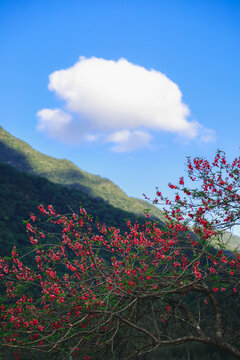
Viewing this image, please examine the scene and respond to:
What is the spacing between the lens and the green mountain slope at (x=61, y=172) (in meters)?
94.4

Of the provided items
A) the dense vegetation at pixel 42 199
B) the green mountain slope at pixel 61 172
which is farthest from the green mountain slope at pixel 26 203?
the green mountain slope at pixel 61 172

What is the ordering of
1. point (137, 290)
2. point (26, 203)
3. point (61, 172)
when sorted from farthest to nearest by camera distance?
point (61, 172) < point (26, 203) < point (137, 290)

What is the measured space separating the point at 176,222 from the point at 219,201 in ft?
3.27

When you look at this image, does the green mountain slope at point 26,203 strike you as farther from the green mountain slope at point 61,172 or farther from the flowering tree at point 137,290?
the green mountain slope at point 61,172

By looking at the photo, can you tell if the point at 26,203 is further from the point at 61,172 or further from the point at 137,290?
the point at 61,172

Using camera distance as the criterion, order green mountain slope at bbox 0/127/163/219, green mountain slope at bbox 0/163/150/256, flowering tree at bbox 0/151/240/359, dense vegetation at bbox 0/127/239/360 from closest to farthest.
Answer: flowering tree at bbox 0/151/240/359 → dense vegetation at bbox 0/127/239/360 → green mountain slope at bbox 0/163/150/256 → green mountain slope at bbox 0/127/163/219

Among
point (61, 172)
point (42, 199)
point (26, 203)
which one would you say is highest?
point (61, 172)

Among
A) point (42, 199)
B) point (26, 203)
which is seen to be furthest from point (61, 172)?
point (26, 203)

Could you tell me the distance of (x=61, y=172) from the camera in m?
103

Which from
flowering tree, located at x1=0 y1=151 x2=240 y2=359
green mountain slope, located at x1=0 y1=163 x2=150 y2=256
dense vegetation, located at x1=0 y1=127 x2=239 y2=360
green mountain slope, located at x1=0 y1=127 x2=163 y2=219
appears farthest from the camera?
green mountain slope, located at x1=0 y1=127 x2=163 y2=219

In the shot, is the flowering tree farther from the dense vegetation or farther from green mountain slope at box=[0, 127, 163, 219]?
green mountain slope at box=[0, 127, 163, 219]

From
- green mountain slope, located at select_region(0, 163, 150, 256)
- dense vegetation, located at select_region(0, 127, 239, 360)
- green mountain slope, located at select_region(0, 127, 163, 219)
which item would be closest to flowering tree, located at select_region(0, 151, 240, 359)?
dense vegetation, located at select_region(0, 127, 239, 360)

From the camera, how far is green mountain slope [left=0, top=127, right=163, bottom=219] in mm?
94438

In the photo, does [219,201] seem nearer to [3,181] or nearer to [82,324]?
[82,324]
